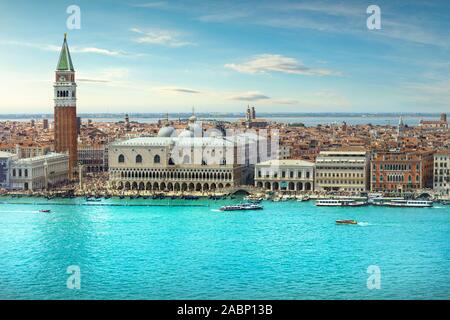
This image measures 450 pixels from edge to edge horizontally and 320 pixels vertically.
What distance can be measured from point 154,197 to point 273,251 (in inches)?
210

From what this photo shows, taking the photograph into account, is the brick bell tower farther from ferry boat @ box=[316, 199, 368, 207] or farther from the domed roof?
ferry boat @ box=[316, 199, 368, 207]

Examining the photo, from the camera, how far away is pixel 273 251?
7328 mm

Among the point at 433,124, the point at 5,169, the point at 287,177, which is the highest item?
the point at 433,124

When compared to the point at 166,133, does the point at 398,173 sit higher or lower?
lower

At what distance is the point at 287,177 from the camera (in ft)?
42.8

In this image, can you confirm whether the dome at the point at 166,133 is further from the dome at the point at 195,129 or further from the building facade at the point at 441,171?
the building facade at the point at 441,171

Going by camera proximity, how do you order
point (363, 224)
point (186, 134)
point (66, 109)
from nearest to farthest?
point (363, 224)
point (186, 134)
point (66, 109)

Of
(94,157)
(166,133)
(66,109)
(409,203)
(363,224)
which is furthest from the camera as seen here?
(94,157)

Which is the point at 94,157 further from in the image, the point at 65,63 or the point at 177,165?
the point at 177,165

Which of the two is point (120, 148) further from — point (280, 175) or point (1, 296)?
point (1, 296)

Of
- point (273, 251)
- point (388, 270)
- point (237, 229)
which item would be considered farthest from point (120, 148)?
point (388, 270)

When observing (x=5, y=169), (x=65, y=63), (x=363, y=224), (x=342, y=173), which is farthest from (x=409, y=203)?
(x=65, y=63)

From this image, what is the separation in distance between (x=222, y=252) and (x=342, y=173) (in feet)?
19.3

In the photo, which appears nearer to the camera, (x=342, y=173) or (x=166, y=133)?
(x=342, y=173)
